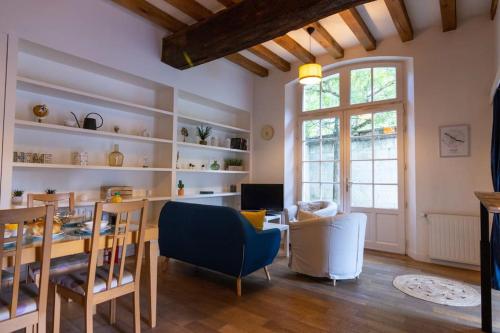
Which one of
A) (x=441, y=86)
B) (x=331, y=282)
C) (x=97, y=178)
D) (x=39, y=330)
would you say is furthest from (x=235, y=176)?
(x=39, y=330)

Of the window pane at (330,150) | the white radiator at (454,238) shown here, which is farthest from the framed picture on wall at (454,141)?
the window pane at (330,150)

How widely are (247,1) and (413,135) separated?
9.84 ft

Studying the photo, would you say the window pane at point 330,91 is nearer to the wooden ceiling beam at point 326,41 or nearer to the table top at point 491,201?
the wooden ceiling beam at point 326,41

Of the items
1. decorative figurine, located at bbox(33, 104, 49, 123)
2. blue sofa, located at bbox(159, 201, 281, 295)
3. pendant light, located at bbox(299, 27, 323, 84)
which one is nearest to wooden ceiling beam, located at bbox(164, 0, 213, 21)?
pendant light, located at bbox(299, 27, 323, 84)

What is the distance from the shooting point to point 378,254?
14.6 ft

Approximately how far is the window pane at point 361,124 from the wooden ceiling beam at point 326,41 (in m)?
1.06

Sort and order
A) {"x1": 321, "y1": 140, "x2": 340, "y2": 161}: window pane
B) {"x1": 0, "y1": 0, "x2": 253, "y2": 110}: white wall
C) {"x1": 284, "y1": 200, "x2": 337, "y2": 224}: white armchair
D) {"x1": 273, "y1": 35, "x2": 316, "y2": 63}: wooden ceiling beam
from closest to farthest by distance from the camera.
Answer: {"x1": 0, "y1": 0, "x2": 253, "y2": 110}: white wall
{"x1": 284, "y1": 200, "x2": 337, "y2": 224}: white armchair
{"x1": 273, "y1": 35, "x2": 316, "y2": 63}: wooden ceiling beam
{"x1": 321, "y1": 140, "x2": 340, "y2": 161}: window pane

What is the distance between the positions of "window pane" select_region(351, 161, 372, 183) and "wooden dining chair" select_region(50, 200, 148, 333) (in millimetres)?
3798

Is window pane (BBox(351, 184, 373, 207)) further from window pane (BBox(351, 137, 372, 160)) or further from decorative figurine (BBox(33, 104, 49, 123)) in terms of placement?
decorative figurine (BBox(33, 104, 49, 123))

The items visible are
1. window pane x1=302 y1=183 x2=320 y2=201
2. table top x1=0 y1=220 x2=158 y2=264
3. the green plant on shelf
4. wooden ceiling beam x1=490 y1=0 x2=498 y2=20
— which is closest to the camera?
table top x1=0 y1=220 x2=158 y2=264

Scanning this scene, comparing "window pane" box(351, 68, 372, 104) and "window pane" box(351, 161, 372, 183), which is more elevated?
"window pane" box(351, 68, 372, 104)

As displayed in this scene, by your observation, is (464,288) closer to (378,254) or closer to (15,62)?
(378,254)

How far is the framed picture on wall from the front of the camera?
12.4 feet

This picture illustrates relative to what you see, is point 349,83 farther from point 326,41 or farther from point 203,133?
point 203,133
